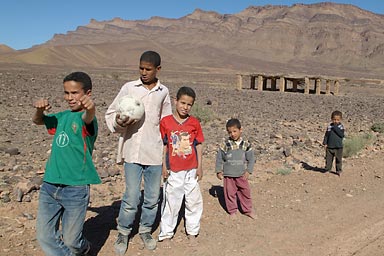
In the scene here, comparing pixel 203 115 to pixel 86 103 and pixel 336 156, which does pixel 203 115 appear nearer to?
pixel 336 156

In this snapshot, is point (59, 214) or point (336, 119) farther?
point (336, 119)

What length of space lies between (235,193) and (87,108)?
2677mm

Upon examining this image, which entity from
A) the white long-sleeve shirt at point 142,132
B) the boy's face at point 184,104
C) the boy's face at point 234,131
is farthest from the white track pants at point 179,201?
the boy's face at point 234,131

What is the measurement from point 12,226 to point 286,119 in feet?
39.5

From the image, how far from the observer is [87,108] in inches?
136

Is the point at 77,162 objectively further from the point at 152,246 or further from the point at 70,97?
the point at 152,246

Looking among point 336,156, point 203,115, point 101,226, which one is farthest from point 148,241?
point 203,115

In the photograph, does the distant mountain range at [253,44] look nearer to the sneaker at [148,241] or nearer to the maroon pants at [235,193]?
the maroon pants at [235,193]

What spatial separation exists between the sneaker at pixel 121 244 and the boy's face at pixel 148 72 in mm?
1554

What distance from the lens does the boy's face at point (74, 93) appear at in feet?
11.9

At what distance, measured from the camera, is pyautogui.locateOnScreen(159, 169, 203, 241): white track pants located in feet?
15.0

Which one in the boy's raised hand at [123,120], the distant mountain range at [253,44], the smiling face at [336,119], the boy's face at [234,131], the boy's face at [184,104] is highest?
the distant mountain range at [253,44]

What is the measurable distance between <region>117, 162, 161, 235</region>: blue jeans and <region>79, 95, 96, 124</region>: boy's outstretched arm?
2.70 feet

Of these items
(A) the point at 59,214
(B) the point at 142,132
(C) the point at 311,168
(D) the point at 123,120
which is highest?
(D) the point at 123,120
